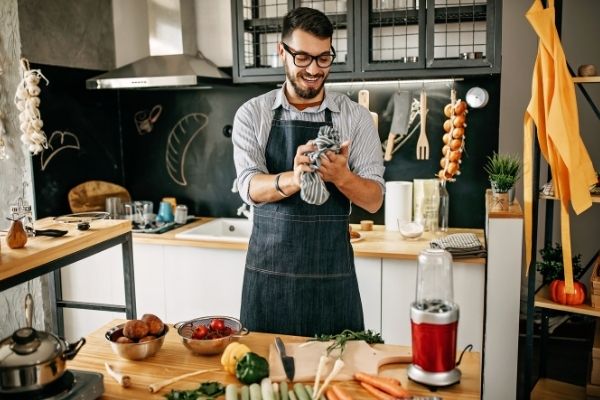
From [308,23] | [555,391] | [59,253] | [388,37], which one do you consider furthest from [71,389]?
[388,37]

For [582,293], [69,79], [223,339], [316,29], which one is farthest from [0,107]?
[582,293]

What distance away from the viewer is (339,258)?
2473 mm

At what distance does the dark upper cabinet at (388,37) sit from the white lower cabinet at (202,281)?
1.08 meters

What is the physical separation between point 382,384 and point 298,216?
3.14 ft

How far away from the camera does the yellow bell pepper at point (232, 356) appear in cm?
172

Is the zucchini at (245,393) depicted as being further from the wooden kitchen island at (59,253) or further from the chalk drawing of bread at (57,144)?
the chalk drawing of bread at (57,144)

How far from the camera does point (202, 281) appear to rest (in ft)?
11.8

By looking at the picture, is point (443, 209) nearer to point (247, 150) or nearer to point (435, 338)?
point (247, 150)

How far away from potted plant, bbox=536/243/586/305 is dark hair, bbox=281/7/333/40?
5.75ft

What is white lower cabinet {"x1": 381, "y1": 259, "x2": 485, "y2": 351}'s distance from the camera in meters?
3.13

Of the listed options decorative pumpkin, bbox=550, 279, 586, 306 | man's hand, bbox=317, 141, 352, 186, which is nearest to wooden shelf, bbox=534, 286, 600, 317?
decorative pumpkin, bbox=550, 279, 586, 306

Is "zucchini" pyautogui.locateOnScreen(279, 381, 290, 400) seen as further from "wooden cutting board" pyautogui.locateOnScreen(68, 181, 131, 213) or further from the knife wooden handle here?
"wooden cutting board" pyautogui.locateOnScreen(68, 181, 131, 213)

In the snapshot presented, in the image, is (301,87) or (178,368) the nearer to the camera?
(178,368)

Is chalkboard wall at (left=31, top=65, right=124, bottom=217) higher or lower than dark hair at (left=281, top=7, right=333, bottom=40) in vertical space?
lower
